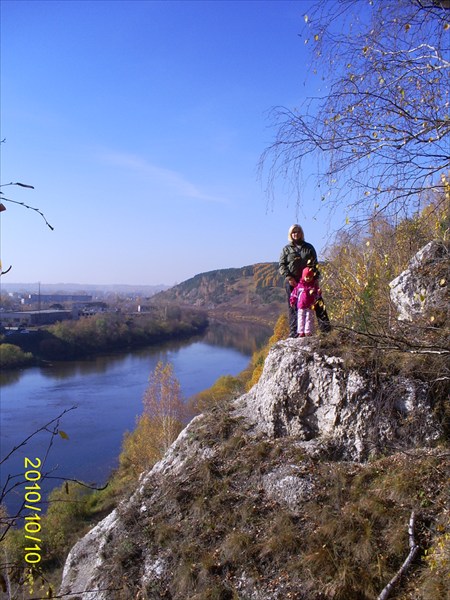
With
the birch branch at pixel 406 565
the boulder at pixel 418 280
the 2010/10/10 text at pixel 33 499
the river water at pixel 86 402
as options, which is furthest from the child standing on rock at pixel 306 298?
the river water at pixel 86 402

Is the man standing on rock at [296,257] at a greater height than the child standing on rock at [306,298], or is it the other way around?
the man standing on rock at [296,257]

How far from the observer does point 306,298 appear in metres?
6.38

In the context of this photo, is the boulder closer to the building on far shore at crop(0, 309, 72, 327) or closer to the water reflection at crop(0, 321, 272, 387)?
the water reflection at crop(0, 321, 272, 387)

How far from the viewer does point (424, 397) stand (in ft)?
16.7

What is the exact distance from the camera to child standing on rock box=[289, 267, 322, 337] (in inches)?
248

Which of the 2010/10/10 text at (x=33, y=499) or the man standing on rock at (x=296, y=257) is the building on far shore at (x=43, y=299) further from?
the 2010/10/10 text at (x=33, y=499)

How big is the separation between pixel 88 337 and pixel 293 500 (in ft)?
154

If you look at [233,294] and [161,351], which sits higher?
[233,294]

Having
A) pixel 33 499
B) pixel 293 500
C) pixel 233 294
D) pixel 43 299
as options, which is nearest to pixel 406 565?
pixel 293 500

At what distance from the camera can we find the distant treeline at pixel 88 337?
1747 inches

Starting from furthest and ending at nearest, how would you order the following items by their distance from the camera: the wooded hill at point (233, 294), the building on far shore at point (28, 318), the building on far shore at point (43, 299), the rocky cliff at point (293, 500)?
the building on far shore at point (43, 299), the wooded hill at point (233, 294), the building on far shore at point (28, 318), the rocky cliff at point (293, 500)

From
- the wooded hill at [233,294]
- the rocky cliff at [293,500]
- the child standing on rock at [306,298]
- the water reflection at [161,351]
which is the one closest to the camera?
the rocky cliff at [293,500]

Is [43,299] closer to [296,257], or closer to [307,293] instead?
[296,257]

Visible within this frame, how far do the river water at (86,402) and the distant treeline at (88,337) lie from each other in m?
2.48
